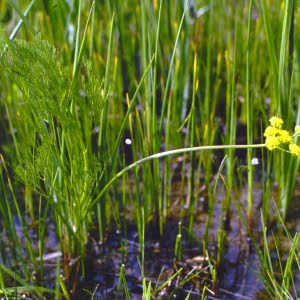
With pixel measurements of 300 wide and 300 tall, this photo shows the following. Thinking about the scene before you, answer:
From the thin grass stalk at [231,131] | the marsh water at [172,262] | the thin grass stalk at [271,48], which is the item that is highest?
the thin grass stalk at [271,48]

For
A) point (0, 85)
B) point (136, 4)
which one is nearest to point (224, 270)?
point (0, 85)

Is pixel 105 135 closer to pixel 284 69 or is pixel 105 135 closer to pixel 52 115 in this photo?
pixel 52 115

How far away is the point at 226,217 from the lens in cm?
167

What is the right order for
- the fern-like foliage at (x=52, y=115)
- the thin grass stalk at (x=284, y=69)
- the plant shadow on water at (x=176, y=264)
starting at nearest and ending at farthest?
the fern-like foliage at (x=52, y=115)
the thin grass stalk at (x=284, y=69)
the plant shadow on water at (x=176, y=264)

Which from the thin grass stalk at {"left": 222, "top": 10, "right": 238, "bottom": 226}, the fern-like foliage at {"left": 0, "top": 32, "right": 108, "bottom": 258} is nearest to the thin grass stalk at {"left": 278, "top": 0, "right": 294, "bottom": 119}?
the thin grass stalk at {"left": 222, "top": 10, "right": 238, "bottom": 226}

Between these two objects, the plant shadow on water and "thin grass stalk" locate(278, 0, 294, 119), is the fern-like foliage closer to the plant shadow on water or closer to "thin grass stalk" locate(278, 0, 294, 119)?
the plant shadow on water

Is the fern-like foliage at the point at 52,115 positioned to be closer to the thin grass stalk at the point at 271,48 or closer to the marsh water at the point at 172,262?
the marsh water at the point at 172,262

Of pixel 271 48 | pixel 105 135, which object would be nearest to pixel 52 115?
pixel 105 135

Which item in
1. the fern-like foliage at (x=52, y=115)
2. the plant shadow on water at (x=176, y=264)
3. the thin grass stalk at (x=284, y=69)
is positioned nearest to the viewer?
the fern-like foliage at (x=52, y=115)

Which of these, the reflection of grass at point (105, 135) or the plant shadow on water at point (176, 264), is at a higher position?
the reflection of grass at point (105, 135)

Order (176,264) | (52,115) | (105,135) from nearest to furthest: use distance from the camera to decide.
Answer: (52,115)
(105,135)
(176,264)

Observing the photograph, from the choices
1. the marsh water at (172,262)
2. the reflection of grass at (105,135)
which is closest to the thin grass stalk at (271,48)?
the reflection of grass at (105,135)

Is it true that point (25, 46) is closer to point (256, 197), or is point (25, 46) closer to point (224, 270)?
point (224, 270)

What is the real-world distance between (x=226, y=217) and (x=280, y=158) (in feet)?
0.81
